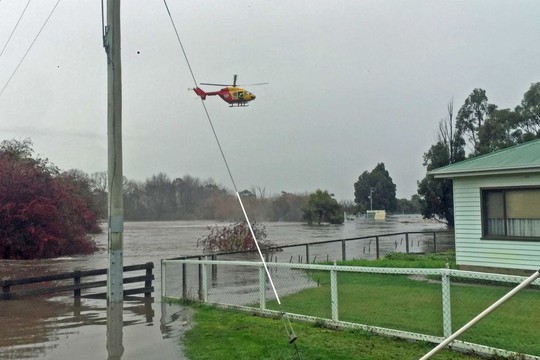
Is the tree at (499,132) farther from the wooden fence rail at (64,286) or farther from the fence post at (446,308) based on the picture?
the fence post at (446,308)

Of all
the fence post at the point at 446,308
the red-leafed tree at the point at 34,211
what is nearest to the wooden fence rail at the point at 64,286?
the fence post at the point at 446,308

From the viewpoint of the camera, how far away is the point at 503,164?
43.8 feet

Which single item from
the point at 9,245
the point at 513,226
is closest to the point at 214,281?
the point at 513,226

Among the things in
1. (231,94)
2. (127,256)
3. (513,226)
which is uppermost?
(231,94)

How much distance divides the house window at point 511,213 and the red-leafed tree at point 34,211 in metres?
22.5

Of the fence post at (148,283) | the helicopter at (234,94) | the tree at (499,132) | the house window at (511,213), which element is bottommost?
the fence post at (148,283)

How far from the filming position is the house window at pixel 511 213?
13094mm

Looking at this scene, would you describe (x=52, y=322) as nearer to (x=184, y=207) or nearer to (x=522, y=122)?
(x=184, y=207)

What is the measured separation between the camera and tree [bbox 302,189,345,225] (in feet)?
199

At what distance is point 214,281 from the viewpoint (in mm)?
14219

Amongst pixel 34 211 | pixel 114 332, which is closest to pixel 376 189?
pixel 34 211

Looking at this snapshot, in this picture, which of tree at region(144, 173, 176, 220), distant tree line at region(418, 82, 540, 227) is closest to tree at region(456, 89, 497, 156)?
distant tree line at region(418, 82, 540, 227)

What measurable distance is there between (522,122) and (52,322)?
4341 centimetres

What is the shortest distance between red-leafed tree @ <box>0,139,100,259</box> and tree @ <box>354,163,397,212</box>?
2549 inches
